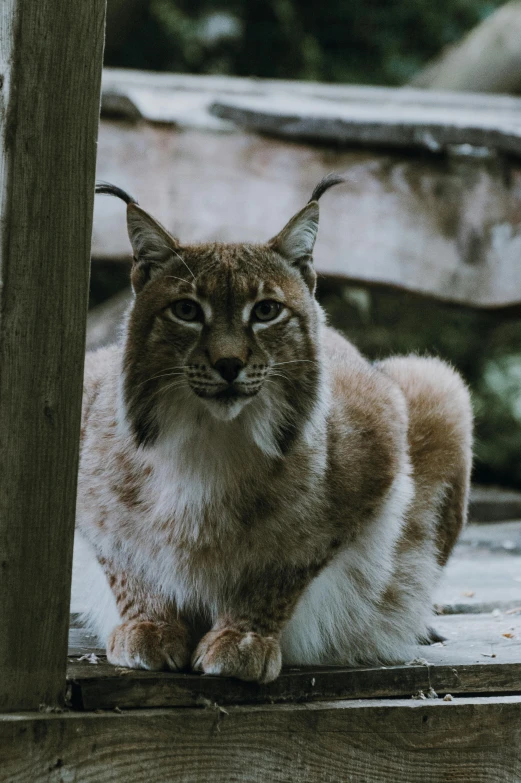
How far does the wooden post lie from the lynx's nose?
0.41 metres

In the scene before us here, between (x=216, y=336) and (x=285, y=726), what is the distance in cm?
103

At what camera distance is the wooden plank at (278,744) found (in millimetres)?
2621

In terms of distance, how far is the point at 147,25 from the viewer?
41.3 ft

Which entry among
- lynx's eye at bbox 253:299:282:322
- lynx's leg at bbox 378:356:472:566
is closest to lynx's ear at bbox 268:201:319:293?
lynx's eye at bbox 253:299:282:322

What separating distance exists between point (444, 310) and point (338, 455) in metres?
7.75

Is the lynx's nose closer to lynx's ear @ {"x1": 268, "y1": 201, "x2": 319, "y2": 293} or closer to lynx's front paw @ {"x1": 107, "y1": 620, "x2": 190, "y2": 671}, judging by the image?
lynx's ear @ {"x1": 268, "y1": 201, "x2": 319, "y2": 293}

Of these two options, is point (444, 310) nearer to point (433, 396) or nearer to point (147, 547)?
point (433, 396)

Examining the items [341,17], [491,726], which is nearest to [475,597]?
[491,726]

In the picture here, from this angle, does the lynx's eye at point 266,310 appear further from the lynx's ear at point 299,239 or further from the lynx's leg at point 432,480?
the lynx's leg at point 432,480

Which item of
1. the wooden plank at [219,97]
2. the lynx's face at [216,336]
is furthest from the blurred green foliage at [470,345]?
the lynx's face at [216,336]

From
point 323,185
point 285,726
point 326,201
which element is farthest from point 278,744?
point 326,201

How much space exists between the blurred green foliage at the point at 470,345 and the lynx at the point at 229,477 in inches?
242

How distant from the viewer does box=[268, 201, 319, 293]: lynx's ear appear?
318 cm

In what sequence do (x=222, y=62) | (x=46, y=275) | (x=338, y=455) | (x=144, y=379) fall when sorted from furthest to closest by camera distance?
(x=222, y=62), (x=338, y=455), (x=144, y=379), (x=46, y=275)
